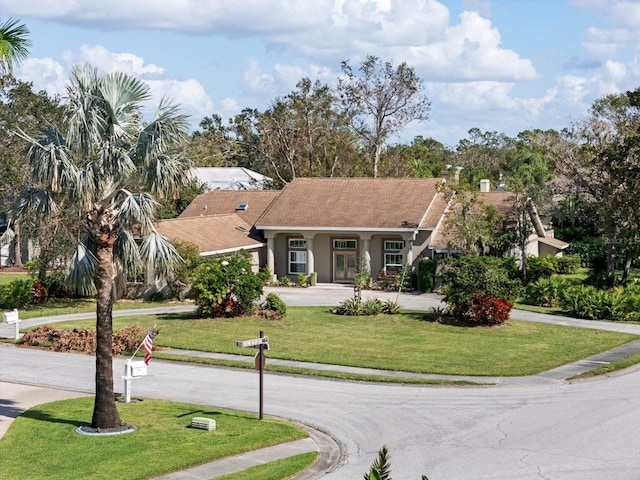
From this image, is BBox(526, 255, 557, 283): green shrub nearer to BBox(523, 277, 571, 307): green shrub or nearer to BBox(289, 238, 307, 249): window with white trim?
BBox(523, 277, 571, 307): green shrub

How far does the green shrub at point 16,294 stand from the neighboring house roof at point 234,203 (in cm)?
1587

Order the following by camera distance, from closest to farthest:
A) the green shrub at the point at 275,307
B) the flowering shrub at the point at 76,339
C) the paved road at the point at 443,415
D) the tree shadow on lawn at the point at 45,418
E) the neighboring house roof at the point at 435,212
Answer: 1. the paved road at the point at 443,415
2. the tree shadow on lawn at the point at 45,418
3. the flowering shrub at the point at 76,339
4. the green shrub at the point at 275,307
5. the neighboring house roof at the point at 435,212

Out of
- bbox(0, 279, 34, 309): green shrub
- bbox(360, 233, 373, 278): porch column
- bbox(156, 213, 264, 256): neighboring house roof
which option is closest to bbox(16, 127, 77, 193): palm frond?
bbox(0, 279, 34, 309): green shrub

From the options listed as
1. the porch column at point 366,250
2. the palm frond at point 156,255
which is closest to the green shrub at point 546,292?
the porch column at point 366,250

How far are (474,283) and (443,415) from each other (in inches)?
551

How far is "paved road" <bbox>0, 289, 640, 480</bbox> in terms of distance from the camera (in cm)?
1661

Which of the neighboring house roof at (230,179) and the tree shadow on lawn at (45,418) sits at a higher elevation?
the neighboring house roof at (230,179)

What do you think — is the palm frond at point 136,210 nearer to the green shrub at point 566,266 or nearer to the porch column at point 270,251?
the porch column at point 270,251

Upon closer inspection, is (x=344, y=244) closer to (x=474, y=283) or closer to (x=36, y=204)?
(x=474, y=283)

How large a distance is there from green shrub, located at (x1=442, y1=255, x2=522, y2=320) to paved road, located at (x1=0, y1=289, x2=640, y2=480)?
9.11 meters

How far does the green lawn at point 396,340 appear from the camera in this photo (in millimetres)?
26984

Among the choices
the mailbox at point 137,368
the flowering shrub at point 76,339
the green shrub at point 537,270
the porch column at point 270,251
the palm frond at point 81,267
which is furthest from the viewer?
the porch column at point 270,251

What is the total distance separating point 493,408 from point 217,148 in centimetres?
6897

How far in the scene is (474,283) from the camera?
112 feet
